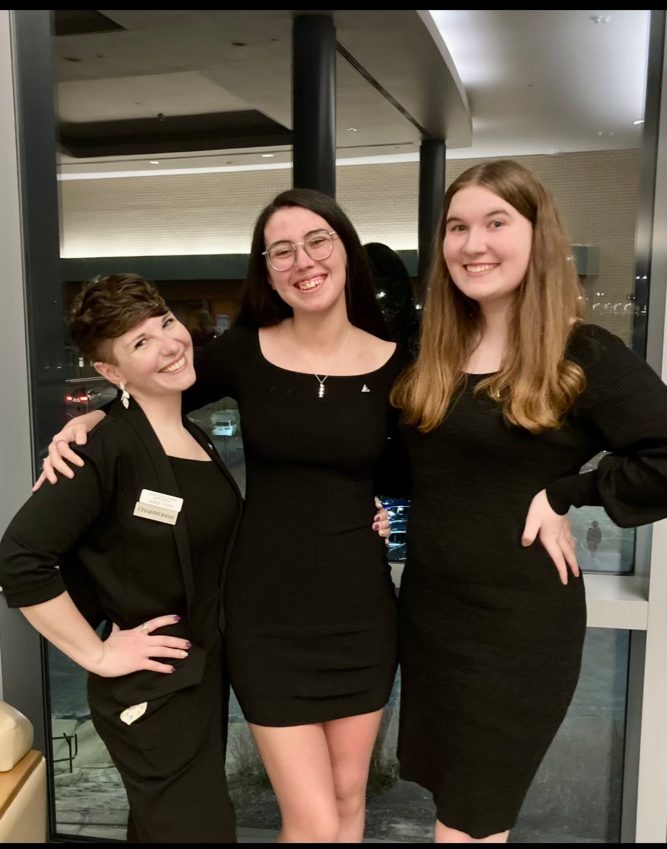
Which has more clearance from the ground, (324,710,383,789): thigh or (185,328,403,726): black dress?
(185,328,403,726): black dress

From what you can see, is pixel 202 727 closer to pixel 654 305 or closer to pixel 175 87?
pixel 654 305

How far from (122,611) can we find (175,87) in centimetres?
168

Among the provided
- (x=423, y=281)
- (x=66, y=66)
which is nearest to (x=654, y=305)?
(x=423, y=281)

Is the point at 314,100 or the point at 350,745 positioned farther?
the point at 314,100

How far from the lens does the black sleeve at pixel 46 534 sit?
1390 mm

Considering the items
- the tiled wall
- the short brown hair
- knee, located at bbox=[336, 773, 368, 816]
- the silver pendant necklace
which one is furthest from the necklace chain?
knee, located at bbox=[336, 773, 368, 816]

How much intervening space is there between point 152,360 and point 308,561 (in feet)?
1.87

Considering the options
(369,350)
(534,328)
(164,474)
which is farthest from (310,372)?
(534,328)

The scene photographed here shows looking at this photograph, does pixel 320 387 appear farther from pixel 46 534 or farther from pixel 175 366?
pixel 46 534

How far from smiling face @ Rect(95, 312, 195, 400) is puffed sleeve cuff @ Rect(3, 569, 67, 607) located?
432 millimetres

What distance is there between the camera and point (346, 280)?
5.62ft

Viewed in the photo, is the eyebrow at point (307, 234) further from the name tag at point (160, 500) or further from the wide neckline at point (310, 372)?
the name tag at point (160, 500)

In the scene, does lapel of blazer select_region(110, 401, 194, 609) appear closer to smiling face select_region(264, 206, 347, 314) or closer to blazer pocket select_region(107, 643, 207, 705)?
blazer pocket select_region(107, 643, 207, 705)

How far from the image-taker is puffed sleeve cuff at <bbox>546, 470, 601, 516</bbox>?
1.39 meters
